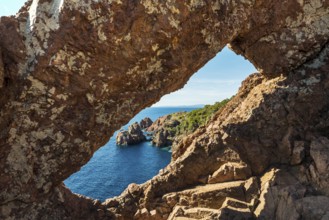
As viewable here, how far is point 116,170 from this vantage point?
5909cm

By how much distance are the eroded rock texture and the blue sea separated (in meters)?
29.8

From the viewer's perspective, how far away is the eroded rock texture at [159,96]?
36.0 feet

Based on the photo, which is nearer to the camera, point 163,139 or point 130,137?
point 163,139

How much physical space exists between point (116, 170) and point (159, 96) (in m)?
48.5

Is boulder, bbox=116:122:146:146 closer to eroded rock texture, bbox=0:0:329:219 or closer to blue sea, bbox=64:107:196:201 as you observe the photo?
blue sea, bbox=64:107:196:201

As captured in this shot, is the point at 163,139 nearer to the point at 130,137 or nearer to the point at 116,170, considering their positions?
the point at 130,137

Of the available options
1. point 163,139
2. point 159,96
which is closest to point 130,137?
point 163,139

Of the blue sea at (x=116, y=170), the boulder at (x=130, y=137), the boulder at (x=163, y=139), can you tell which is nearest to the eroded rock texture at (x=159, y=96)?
the blue sea at (x=116, y=170)

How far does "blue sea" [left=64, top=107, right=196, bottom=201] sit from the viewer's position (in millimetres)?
46438

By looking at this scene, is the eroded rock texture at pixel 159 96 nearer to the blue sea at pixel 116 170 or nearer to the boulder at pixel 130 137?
the blue sea at pixel 116 170

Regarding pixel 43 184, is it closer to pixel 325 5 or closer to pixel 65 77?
pixel 65 77

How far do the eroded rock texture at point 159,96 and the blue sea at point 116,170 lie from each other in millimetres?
29788

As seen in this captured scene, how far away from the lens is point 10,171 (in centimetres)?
1123

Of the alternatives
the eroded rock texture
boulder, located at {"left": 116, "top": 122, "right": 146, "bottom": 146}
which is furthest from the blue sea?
the eroded rock texture
